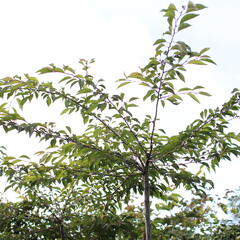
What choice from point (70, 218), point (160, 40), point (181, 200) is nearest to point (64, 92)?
point (160, 40)

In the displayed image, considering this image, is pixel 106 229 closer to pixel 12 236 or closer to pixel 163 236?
pixel 163 236

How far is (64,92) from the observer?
3596 mm

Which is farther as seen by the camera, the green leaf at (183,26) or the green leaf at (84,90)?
the green leaf at (84,90)

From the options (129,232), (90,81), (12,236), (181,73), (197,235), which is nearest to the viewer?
(181,73)

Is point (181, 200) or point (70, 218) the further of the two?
point (181, 200)

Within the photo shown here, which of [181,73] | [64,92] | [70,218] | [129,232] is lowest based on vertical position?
[129,232]

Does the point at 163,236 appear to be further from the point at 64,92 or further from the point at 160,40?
the point at 160,40

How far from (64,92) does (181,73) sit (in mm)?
1310

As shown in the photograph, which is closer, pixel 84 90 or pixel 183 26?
pixel 183 26

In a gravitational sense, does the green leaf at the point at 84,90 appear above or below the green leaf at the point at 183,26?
below

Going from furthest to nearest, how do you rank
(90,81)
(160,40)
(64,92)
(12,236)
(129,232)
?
(12,236) < (129,232) < (64,92) < (90,81) < (160,40)

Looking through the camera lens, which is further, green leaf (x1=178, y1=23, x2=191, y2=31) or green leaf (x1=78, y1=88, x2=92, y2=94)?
green leaf (x1=78, y1=88, x2=92, y2=94)

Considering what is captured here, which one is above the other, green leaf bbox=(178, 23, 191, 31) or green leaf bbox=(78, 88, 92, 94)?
green leaf bbox=(178, 23, 191, 31)

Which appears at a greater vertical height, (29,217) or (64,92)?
(64,92)
